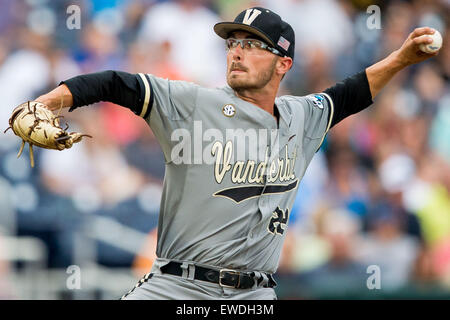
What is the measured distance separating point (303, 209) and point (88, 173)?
198cm

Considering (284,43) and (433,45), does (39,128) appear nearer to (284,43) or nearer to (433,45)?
(284,43)

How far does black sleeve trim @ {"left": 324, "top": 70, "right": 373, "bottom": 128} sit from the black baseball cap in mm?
474

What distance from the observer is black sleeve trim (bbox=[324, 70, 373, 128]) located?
4.08 m

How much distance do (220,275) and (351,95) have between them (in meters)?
1.37

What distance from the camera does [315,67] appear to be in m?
7.11

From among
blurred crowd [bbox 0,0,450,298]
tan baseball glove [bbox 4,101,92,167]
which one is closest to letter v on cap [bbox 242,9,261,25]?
tan baseball glove [bbox 4,101,92,167]

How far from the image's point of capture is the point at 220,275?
3426 millimetres

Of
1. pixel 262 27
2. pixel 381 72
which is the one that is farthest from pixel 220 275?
pixel 381 72

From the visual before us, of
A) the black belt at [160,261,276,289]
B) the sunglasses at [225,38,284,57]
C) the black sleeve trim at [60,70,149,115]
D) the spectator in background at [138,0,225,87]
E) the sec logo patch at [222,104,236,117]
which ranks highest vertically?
the spectator in background at [138,0,225,87]

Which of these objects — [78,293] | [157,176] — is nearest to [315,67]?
[157,176]

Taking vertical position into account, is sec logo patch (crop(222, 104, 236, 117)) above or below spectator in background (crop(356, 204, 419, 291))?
above

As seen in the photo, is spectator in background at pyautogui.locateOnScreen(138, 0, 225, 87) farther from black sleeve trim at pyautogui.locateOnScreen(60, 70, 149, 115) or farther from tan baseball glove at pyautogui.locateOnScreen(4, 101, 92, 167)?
tan baseball glove at pyautogui.locateOnScreen(4, 101, 92, 167)

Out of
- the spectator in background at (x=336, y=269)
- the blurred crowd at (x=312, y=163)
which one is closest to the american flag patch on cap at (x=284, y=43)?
the blurred crowd at (x=312, y=163)

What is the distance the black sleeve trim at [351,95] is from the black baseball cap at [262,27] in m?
0.47
